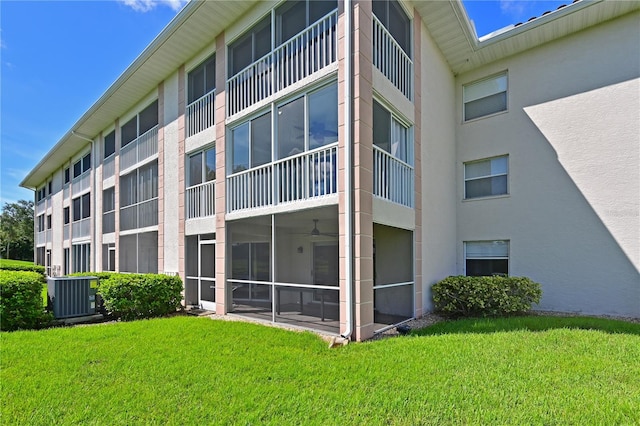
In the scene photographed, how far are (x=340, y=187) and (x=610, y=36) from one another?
342 inches

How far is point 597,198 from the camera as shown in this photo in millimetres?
9039

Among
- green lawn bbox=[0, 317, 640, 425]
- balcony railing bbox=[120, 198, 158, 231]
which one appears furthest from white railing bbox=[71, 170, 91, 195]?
green lawn bbox=[0, 317, 640, 425]

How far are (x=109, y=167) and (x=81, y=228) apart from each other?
5632 millimetres

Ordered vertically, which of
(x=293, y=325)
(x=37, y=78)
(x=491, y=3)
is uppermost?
(x=491, y=3)

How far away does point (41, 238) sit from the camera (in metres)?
28.5

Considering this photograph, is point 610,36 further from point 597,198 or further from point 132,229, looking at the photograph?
point 132,229

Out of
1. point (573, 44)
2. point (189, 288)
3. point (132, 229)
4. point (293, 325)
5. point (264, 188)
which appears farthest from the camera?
point (132, 229)

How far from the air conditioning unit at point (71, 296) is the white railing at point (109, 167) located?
8.55m

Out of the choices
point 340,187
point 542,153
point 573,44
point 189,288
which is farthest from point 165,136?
point 573,44

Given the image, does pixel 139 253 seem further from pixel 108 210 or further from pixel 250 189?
pixel 250 189

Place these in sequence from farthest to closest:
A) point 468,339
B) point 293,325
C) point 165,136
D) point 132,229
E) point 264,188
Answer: point 132,229 < point 165,136 < point 264,188 < point 293,325 < point 468,339

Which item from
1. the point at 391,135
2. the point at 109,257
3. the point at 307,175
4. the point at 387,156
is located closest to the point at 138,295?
the point at 307,175

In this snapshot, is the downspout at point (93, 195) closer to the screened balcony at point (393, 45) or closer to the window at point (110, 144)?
the window at point (110, 144)

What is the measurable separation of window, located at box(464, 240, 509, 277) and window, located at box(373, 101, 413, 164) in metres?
4.29
